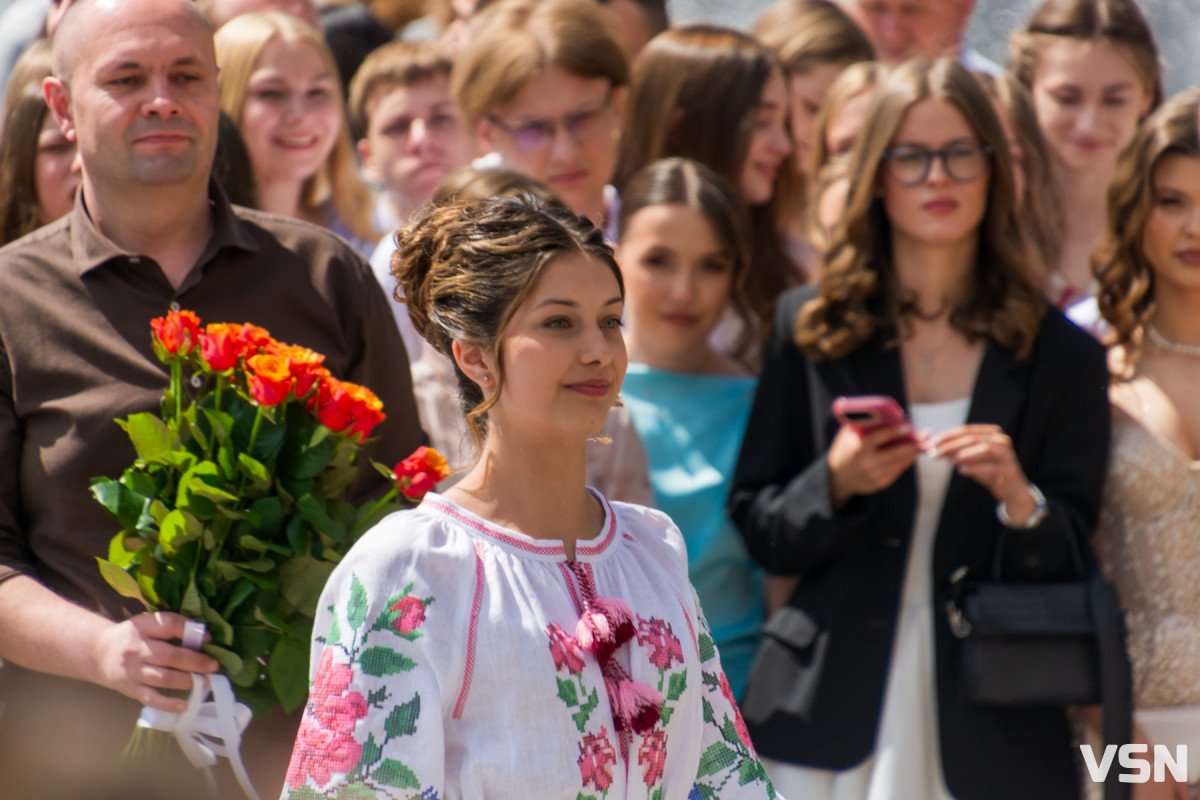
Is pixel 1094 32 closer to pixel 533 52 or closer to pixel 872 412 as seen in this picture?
pixel 533 52

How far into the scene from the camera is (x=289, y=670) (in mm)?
2572

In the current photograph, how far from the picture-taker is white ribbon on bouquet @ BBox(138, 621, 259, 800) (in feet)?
8.21

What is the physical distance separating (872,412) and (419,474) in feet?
4.36

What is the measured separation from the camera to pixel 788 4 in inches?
225

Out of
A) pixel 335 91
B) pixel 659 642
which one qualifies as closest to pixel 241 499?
pixel 659 642

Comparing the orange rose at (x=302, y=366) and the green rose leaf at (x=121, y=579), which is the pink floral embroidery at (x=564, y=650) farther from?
the green rose leaf at (x=121, y=579)

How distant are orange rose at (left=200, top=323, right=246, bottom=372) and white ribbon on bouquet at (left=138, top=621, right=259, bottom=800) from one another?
1.47 feet

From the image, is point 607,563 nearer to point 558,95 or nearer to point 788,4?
point 558,95

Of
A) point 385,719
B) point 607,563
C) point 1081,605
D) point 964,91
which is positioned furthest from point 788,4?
point 385,719

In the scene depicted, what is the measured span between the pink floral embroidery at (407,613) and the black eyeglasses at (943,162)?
2.27 m

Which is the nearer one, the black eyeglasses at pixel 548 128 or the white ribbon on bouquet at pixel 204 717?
the white ribbon on bouquet at pixel 204 717

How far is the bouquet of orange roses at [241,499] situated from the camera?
98.7 inches

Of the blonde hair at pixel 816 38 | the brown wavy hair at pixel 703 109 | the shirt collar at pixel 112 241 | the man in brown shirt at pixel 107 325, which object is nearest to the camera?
the man in brown shirt at pixel 107 325

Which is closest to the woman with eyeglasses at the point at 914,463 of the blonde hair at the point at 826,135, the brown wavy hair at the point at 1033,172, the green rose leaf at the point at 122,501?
the blonde hair at the point at 826,135
